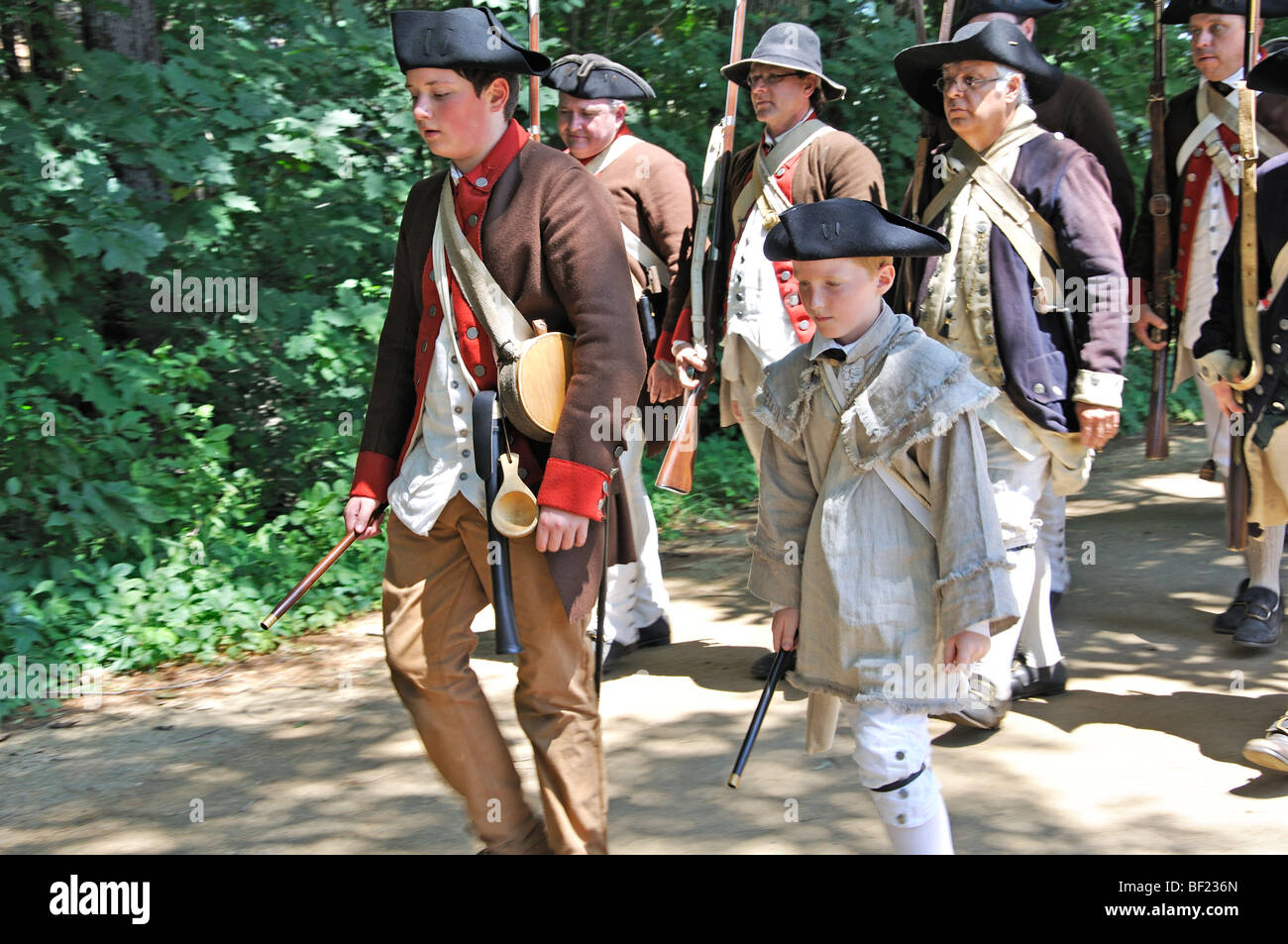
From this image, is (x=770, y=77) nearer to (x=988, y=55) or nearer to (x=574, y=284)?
(x=988, y=55)

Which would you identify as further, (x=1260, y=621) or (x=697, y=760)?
(x=1260, y=621)

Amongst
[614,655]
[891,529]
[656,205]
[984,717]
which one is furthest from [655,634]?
[891,529]

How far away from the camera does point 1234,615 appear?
549 cm

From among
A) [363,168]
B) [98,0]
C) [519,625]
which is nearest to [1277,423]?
[519,625]

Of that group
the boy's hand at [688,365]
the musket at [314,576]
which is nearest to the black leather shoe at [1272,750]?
the boy's hand at [688,365]

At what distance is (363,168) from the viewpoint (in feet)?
23.1

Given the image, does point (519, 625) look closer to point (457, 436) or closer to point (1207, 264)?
point (457, 436)

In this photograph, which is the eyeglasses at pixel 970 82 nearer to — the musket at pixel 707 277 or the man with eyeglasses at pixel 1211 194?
the musket at pixel 707 277

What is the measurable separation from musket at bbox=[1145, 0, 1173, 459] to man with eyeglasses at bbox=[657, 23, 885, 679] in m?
1.35

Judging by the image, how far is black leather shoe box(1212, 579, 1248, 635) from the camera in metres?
5.46

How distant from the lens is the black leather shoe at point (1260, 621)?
5.21m

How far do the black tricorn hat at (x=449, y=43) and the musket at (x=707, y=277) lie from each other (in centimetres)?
212

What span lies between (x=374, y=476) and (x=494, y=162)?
91cm

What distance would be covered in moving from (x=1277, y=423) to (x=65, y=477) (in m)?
5.05
